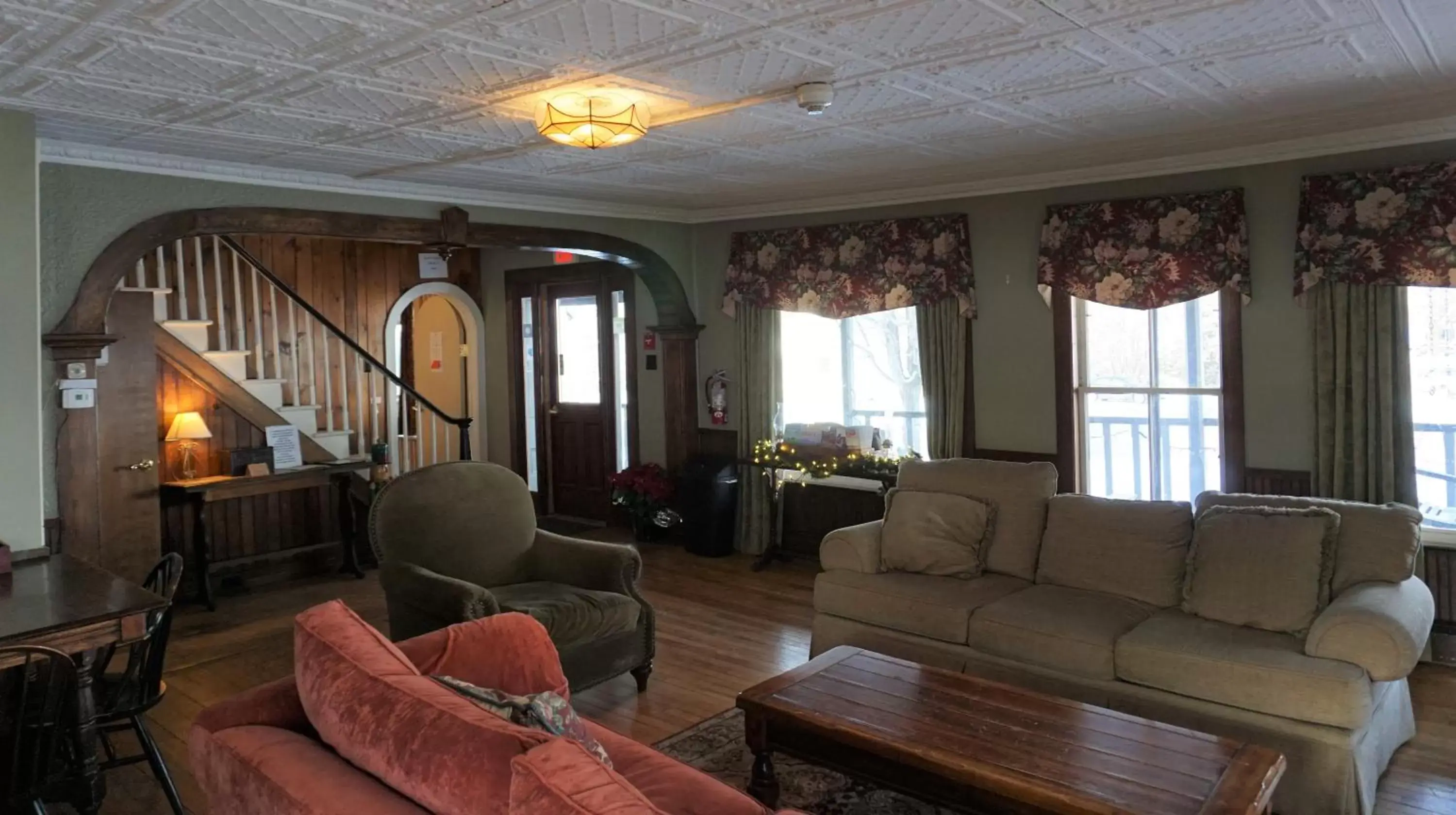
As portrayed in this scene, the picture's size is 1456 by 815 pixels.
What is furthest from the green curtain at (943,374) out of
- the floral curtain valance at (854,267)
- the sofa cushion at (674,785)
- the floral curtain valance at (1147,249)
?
the sofa cushion at (674,785)

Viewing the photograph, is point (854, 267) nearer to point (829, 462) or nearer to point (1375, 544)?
point (829, 462)

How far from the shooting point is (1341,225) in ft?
15.0

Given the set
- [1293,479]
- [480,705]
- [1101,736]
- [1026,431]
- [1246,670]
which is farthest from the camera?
[1026,431]

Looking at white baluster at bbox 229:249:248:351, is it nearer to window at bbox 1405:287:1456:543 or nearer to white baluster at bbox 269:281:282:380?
white baluster at bbox 269:281:282:380

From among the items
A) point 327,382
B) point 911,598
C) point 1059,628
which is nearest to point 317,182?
point 327,382

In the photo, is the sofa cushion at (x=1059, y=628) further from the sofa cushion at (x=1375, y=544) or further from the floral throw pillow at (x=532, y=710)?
the floral throw pillow at (x=532, y=710)

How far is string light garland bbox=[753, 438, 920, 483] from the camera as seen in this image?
5.97 meters

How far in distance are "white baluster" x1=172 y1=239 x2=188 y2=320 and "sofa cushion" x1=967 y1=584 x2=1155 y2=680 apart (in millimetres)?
5165

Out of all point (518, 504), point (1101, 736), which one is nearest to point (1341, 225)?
point (1101, 736)

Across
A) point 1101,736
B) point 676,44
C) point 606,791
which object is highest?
point 676,44

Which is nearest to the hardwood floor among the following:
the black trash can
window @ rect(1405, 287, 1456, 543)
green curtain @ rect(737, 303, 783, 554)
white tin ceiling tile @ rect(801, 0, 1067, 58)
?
the black trash can

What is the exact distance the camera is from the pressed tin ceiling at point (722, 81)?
2.69 meters

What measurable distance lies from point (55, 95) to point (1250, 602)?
15.2ft

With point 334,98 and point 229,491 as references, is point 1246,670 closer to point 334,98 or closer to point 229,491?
point 334,98
